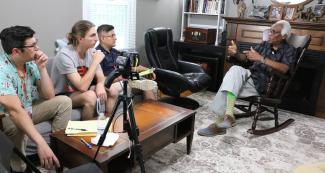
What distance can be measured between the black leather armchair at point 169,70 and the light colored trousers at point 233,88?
1.35 feet

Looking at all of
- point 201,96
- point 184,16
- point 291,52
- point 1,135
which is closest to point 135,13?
point 184,16

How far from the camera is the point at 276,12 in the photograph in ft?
12.1

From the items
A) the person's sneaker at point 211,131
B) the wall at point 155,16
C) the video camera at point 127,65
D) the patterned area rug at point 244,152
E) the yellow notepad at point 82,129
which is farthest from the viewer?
the wall at point 155,16

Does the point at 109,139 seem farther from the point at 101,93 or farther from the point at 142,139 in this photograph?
the point at 101,93

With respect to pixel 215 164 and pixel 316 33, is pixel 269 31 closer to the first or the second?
pixel 316 33

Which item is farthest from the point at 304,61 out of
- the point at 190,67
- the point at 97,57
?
the point at 97,57

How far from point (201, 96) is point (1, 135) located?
308cm

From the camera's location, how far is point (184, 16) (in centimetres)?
455

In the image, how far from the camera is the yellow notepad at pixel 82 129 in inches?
67.9

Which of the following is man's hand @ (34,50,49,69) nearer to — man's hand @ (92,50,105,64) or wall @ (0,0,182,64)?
man's hand @ (92,50,105,64)

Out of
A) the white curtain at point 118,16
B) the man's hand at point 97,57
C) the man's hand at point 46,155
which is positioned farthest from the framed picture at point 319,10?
the man's hand at point 46,155

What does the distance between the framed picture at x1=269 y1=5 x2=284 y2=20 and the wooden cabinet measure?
0.98 feet

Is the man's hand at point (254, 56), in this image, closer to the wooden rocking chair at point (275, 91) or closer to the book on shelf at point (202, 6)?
the wooden rocking chair at point (275, 91)

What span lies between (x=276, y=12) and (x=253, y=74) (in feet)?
3.88
